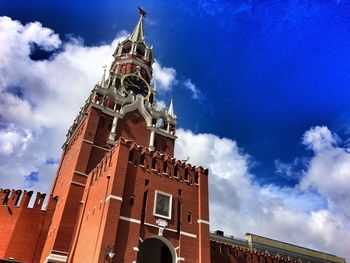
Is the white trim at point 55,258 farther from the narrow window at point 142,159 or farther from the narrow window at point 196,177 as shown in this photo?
the narrow window at point 196,177

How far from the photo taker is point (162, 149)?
131ft

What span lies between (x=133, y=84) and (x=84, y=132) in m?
12.8

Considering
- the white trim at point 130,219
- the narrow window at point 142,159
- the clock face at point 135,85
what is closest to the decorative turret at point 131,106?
the clock face at point 135,85

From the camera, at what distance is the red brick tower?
2330 centimetres

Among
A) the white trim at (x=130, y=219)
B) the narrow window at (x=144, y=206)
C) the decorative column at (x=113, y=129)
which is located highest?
the decorative column at (x=113, y=129)

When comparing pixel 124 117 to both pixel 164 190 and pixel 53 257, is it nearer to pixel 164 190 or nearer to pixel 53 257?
pixel 164 190

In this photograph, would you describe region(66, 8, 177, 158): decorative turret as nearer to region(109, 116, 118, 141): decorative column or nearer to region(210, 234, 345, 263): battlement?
region(109, 116, 118, 141): decorative column

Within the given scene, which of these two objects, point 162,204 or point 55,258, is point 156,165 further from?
point 55,258

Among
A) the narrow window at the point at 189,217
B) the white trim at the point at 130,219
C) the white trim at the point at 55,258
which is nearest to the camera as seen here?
the white trim at the point at 130,219

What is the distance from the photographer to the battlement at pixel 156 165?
26869 millimetres

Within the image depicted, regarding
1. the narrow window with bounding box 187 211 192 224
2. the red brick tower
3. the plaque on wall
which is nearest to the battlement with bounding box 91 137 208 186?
the red brick tower

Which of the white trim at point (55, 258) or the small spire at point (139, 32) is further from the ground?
the small spire at point (139, 32)

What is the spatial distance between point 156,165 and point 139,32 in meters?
33.8

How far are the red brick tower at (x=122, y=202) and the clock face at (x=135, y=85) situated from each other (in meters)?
6.40
